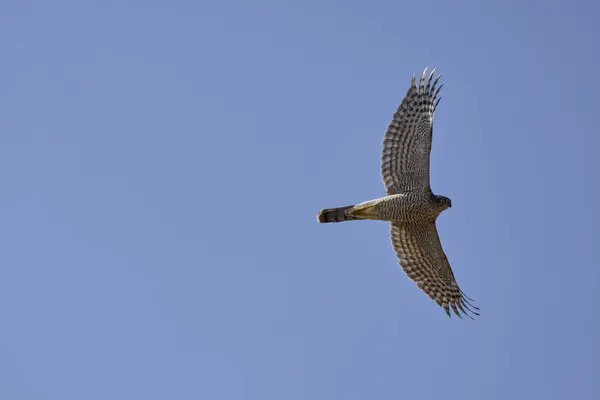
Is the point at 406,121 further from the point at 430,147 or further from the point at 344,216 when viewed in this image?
the point at 344,216

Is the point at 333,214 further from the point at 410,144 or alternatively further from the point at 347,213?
the point at 410,144

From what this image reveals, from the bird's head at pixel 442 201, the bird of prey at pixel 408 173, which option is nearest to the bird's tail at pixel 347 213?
the bird of prey at pixel 408 173

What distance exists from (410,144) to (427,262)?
132 inches

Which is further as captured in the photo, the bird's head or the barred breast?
the bird's head

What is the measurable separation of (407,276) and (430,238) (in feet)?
3.91

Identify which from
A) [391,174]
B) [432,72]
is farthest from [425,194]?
[432,72]

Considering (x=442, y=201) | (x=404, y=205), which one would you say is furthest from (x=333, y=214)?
(x=442, y=201)

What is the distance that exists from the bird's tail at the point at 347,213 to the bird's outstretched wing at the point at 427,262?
3.91ft

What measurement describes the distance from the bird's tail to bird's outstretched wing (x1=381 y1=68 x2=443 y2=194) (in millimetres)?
703

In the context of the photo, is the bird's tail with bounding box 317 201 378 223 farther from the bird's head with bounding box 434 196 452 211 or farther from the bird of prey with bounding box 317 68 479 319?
the bird's head with bounding box 434 196 452 211

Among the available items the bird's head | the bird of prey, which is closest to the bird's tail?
the bird of prey

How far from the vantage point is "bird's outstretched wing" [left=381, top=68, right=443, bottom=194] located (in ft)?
80.9

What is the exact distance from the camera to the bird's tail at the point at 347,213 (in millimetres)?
24828

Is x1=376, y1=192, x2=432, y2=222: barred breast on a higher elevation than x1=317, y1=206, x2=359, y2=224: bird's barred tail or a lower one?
lower
